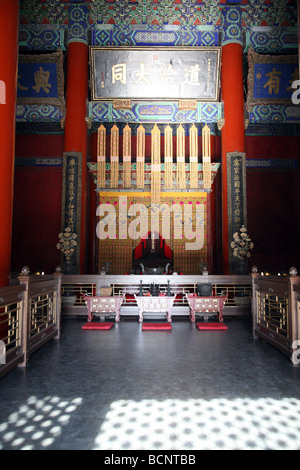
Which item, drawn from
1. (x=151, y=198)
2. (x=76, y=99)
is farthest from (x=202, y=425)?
(x=76, y=99)

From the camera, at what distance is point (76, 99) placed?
693cm

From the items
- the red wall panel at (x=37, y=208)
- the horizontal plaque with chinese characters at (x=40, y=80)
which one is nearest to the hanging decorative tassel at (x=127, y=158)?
the horizontal plaque with chinese characters at (x=40, y=80)

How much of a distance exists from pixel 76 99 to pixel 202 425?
22.8ft

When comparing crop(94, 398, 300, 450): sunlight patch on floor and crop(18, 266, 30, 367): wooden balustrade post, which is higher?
crop(18, 266, 30, 367): wooden balustrade post

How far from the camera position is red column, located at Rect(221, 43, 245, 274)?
689 centimetres

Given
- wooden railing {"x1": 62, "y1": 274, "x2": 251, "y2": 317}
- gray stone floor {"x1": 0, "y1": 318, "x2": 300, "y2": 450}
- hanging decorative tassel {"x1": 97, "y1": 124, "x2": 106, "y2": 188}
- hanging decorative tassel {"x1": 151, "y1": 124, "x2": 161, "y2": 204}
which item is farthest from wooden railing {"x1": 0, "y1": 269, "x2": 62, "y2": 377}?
hanging decorative tassel {"x1": 151, "y1": 124, "x2": 161, "y2": 204}

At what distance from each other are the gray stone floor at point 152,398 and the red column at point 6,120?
1.28 m

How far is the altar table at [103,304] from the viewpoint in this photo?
16.0 feet

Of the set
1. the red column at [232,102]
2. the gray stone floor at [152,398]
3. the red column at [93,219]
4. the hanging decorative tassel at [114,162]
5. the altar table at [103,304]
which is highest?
the red column at [232,102]

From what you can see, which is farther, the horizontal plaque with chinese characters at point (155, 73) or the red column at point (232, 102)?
the red column at point (232, 102)

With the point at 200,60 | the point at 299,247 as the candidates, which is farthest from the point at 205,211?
the point at 200,60

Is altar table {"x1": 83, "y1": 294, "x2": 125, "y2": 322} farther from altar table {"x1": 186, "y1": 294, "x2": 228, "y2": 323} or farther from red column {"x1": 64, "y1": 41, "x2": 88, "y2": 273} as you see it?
red column {"x1": 64, "y1": 41, "x2": 88, "y2": 273}

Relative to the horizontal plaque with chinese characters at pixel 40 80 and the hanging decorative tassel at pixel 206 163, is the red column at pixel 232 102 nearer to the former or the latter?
the hanging decorative tassel at pixel 206 163

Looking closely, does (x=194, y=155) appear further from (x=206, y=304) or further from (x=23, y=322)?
(x=23, y=322)
